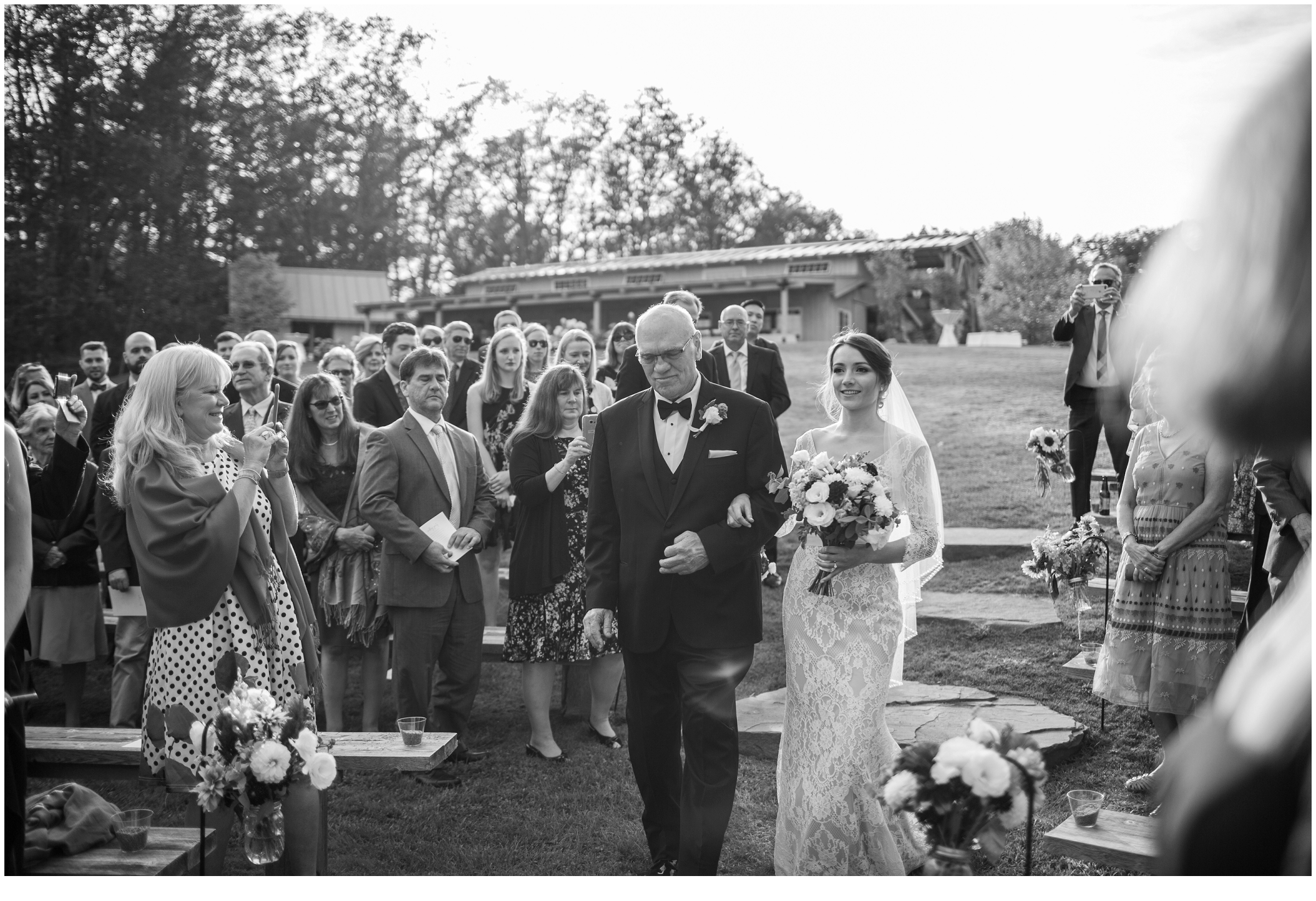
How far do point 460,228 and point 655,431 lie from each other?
49065 mm

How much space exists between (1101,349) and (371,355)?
231 inches

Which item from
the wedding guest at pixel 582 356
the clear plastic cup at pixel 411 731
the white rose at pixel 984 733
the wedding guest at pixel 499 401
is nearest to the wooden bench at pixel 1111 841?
the white rose at pixel 984 733

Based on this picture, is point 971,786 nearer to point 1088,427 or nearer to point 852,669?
point 852,669

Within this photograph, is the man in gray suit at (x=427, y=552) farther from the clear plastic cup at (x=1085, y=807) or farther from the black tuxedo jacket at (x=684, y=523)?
the clear plastic cup at (x=1085, y=807)

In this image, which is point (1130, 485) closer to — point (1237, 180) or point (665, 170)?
point (1237, 180)

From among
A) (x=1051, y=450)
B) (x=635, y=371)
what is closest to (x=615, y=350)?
(x=635, y=371)

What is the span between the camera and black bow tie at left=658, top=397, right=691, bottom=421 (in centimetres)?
473

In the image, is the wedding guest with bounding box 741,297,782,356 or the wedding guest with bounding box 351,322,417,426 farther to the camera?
the wedding guest with bounding box 741,297,782,356

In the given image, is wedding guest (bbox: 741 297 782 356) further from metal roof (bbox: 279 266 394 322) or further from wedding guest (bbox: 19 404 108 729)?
metal roof (bbox: 279 266 394 322)

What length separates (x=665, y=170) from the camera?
53906 millimetres

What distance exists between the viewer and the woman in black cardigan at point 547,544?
612cm

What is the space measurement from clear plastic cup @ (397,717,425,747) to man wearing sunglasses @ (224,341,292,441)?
293cm

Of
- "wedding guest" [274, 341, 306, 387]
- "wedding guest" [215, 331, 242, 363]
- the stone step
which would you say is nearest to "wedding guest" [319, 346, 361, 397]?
"wedding guest" [274, 341, 306, 387]

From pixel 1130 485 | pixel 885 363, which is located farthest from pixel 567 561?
pixel 1130 485
